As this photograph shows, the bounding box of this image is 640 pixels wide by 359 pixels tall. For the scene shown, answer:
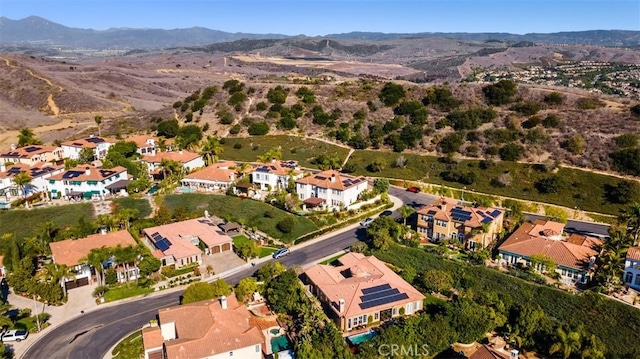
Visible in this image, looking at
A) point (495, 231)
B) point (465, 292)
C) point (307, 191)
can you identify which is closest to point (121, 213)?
point (307, 191)

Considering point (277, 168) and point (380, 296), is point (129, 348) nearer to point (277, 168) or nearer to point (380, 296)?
point (380, 296)

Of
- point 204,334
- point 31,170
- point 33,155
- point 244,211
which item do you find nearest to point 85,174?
point 31,170

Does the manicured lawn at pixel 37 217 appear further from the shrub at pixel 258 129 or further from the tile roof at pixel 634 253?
the tile roof at pixel 634 253

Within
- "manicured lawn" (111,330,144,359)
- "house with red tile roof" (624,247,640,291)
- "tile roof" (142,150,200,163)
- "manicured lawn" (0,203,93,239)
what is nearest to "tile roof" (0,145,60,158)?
"tile roof" (142,150,200,163)

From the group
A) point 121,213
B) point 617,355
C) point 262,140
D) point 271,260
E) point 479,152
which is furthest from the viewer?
point 262,140

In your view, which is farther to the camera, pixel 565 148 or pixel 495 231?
pixel 565 148

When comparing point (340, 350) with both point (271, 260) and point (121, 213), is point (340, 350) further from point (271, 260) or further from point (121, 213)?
point (121, 213)

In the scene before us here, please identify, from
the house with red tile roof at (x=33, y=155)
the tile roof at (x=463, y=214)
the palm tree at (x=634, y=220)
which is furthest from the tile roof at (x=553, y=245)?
the house with red tile roof at (x=33, y=155)
